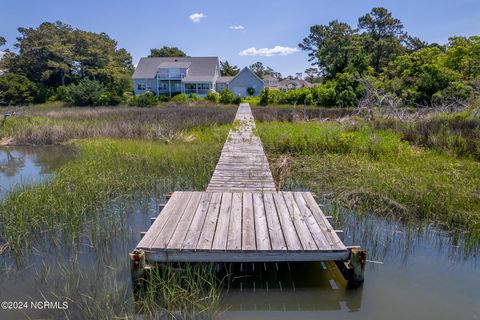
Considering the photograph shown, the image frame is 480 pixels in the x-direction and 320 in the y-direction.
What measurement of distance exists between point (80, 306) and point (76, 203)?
7.99ft

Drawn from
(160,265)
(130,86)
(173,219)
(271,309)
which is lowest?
(271,309)

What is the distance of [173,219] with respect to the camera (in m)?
4.29

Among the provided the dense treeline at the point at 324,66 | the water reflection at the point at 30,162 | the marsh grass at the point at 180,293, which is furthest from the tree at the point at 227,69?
the marsh grass at the point at 180,293

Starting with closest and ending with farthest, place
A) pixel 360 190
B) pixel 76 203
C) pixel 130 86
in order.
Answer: pixel 76 203, pixel 360 190, pixel 130 86

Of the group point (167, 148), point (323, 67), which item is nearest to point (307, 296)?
point (167, 148)

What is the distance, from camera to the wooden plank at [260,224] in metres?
3.64

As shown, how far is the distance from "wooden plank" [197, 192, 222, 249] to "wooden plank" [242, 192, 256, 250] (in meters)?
0.35

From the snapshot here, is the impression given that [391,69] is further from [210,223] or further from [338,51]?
[210,223]

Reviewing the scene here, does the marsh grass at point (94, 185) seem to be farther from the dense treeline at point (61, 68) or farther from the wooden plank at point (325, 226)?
the dense treeline at point (61, 68)

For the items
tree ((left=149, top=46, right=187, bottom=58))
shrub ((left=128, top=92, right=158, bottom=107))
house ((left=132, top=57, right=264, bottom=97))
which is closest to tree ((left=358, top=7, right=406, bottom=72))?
house ((left=132, top=57, right=264, bottom=97))

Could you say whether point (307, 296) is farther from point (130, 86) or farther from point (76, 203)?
point (130, 86)

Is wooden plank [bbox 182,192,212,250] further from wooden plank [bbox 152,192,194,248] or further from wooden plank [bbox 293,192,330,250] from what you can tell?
wooden plank [bbox 293,192,330,250]

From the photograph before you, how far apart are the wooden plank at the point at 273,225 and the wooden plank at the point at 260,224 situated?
4cm

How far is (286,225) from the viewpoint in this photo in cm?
414
